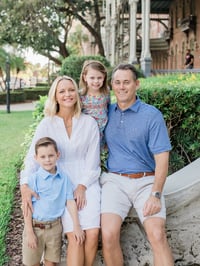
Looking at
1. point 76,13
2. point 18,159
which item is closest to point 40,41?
point 76,13

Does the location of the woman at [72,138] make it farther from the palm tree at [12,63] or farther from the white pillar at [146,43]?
the palm tree at [12,63]

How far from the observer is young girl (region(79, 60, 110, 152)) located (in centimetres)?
386

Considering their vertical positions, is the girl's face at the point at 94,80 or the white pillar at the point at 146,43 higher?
the white pillar at the point at 146,43

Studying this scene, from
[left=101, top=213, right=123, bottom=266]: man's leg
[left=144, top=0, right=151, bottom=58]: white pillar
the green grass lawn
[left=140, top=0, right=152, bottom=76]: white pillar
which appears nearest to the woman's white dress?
[left=101, top=213, right=123, bottom=266]: man's leg

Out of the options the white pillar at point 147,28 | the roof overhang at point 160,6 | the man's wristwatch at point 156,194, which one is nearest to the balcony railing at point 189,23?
the roof overhang at point 160,6

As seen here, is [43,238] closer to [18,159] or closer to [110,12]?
[18,159]

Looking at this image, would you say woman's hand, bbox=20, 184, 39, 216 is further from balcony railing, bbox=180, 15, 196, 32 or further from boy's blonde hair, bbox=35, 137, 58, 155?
balcony railing, bbox=180, 15, 196, 32

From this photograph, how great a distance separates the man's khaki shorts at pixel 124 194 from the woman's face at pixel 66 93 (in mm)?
673

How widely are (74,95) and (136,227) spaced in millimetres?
1201

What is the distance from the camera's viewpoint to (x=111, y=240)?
10.9 feet

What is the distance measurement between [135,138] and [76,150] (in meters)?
0.48

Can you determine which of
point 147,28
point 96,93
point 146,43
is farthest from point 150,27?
point 96,93

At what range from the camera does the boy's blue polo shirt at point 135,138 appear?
141 inches

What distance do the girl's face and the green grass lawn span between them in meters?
1.88
